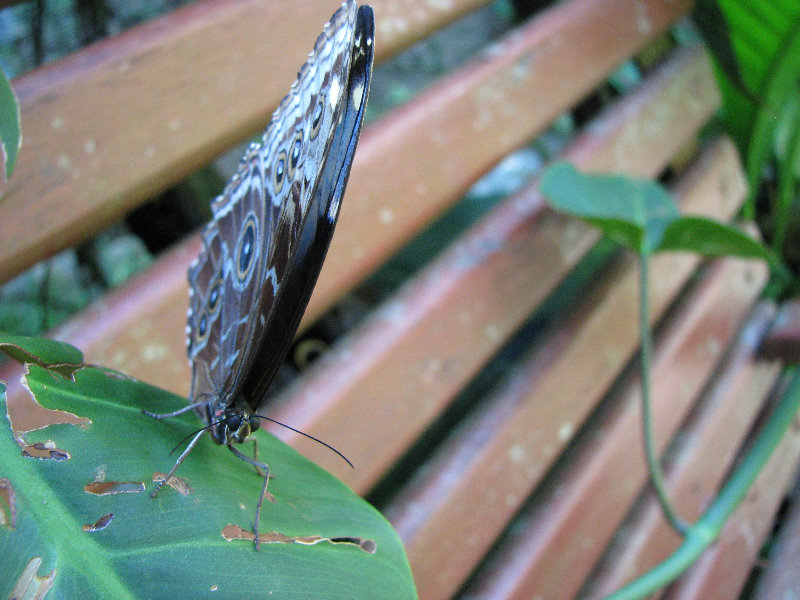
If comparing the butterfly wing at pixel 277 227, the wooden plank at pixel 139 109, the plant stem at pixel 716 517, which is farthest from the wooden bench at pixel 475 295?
the plant stem at pixel 716 517

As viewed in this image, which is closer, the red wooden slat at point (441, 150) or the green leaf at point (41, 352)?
the green leaf at point (41, 352)

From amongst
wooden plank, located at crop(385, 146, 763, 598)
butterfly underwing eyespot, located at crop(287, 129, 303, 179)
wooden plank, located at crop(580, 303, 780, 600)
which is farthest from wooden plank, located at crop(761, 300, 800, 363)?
butterfly underwing eyespot, located at crop(287, 129, 303, 179)

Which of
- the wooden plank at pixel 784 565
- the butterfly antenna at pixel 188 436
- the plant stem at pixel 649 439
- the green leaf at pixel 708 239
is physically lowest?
the wooden plank at pixel 784 565

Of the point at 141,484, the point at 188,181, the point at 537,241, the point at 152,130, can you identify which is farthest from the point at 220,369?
the point at 537,241

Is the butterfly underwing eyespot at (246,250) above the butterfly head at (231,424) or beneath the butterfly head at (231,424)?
above

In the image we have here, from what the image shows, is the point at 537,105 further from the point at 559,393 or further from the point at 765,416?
the point at 765,416

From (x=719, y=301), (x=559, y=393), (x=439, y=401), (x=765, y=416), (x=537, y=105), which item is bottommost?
(x=765, y=416)

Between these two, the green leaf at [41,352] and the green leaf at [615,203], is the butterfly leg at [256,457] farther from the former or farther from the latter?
the green leaf at [615,203]

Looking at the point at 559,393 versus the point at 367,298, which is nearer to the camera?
the point at 559,393
